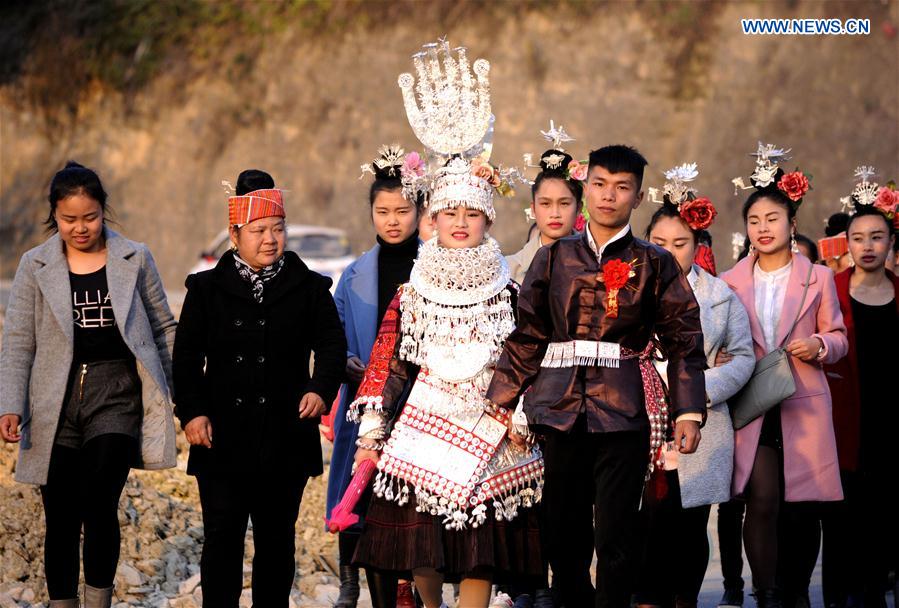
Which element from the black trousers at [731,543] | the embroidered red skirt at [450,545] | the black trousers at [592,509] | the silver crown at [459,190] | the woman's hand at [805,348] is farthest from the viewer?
the black trousers at [731,543]

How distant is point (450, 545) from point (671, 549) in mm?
1745

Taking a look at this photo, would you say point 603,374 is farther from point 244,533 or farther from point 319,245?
point 319,245

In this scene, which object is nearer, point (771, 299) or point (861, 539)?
point (771, 299)

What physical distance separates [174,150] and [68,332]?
2300cm

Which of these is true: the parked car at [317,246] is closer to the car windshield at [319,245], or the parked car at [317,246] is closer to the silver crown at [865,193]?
the car windshield at [319,245]

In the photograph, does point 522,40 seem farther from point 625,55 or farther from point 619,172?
point 619,172

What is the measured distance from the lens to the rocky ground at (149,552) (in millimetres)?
7238

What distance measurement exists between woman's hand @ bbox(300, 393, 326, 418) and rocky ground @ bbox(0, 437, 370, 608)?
179 cm

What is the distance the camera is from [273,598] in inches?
236

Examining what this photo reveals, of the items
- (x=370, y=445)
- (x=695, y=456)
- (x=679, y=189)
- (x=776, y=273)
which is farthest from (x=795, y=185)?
(x=370, y=445)

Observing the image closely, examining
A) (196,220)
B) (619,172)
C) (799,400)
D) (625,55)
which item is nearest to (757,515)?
(799,400)

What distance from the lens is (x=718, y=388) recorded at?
6.84 meters

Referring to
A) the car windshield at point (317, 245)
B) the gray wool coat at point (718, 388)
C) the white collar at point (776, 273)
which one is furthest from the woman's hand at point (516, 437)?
the car windshield at point (317, 245)

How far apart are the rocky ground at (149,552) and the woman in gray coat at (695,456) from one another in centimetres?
177
